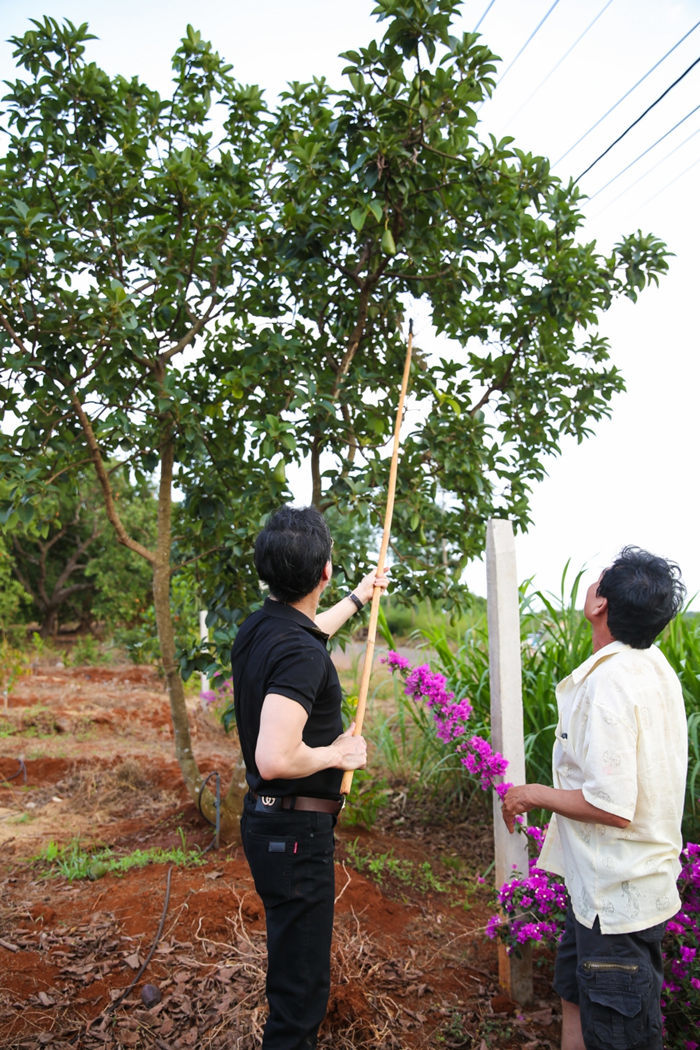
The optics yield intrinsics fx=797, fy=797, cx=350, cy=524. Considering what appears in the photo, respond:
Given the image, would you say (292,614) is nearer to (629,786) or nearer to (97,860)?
(629,786)

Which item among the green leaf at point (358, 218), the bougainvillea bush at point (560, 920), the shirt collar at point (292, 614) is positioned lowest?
the bougainvillea bush at point (560, 920)

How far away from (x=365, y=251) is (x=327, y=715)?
257cm

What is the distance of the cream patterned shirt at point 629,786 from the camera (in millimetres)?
1981

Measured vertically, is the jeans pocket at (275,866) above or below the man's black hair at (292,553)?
below

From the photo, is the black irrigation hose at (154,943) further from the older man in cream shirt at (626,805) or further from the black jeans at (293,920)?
the older man in cream shirt at (626,805)

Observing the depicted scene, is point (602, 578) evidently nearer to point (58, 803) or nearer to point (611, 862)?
point (611, 862)

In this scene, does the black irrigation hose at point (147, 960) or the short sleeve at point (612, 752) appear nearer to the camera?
the short sleeve at point (612, 752)

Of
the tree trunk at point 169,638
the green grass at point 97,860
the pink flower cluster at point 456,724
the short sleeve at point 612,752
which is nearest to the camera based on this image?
the short sleeve at point 612,752

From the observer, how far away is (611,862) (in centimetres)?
207

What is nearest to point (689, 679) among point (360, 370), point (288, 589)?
point (360, 370)

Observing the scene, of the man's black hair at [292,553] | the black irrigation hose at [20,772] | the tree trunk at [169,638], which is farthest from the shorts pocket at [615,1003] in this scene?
the black irrigation hose at [20,772]

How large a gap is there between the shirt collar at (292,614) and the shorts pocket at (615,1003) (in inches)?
43.4

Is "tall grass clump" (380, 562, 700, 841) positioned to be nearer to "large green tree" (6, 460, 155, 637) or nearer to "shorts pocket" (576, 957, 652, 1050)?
"shorts pocket" (576, 957, 652, 1050)

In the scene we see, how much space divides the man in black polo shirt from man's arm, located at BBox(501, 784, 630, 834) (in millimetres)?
521
